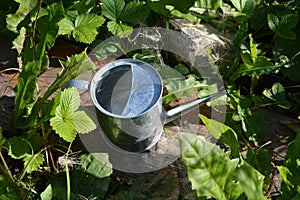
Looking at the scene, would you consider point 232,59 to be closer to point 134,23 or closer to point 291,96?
point 291,96

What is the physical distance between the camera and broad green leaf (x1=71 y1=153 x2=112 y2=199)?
1752 millimetres

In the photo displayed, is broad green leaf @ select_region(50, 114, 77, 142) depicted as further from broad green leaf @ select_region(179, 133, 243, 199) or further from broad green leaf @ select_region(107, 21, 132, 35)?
broad green leaf @ select_region(107, 21, 132, 35)

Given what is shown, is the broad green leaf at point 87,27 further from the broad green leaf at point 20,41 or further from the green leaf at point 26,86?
the green leaf at point 26,86

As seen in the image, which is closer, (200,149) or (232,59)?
(200,149)

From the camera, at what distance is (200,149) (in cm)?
147

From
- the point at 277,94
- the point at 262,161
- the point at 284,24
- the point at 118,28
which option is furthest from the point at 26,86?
the point at 284,24

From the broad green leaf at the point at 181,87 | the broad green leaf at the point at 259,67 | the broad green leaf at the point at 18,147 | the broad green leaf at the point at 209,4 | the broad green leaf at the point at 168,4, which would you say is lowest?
the broad green leaf at the point at 18,147

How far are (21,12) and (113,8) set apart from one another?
1.10 ft

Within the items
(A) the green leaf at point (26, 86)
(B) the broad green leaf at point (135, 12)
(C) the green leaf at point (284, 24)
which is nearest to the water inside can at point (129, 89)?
(A) the green leaf at point (26, 86)

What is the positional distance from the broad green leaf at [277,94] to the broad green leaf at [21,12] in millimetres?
897

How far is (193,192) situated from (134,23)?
714mm

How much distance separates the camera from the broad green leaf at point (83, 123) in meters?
1.75

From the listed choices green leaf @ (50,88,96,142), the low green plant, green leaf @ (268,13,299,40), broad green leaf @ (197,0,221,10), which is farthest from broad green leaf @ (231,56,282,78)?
green leaf @ (50,88,96,142)

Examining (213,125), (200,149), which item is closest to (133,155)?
(213,125)
